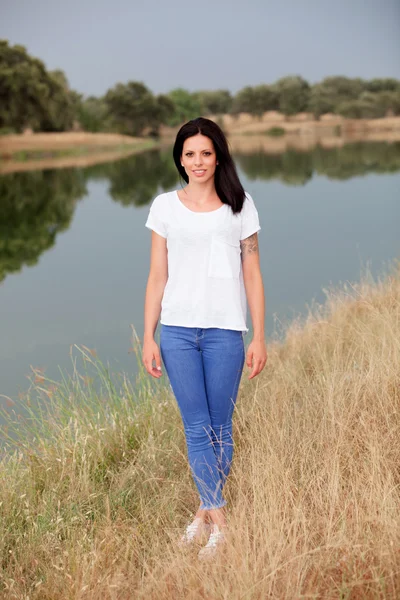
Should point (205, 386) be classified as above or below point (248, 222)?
below

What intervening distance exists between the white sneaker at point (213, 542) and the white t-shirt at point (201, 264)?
30.5 inches

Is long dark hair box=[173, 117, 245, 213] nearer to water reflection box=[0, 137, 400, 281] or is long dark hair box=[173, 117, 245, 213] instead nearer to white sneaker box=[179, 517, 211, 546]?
white sneaker box=[179, 517, 211, 546]

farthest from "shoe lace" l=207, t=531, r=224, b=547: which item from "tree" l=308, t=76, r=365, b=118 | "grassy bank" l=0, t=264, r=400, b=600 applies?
"tree" l=308, t=76, r=365, b=118

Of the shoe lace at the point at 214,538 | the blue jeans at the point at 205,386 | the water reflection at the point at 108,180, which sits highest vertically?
the blue jeans at the point at 205,386

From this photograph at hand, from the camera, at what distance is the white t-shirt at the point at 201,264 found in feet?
9.11

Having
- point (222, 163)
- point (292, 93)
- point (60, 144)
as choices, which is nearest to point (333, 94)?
point (292, 93)

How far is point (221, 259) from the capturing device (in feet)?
9.10

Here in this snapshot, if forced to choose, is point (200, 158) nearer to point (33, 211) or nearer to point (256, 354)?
point (256, 354)

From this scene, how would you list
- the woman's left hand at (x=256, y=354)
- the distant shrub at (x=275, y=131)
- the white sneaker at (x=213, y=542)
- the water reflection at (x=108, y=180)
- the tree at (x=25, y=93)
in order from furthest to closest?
the distant shrub at (x=275, y=131), the tree at (x=25, y=93), the water reflection at (x=108, y=180), the woman's left hand at (x=256, y=354), the white sneaker at (x=213, y=542)

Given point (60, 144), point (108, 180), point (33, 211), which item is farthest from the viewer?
point (60, 144)

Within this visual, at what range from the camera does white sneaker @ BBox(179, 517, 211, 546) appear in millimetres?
2837

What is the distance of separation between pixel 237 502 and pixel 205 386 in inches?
19.9

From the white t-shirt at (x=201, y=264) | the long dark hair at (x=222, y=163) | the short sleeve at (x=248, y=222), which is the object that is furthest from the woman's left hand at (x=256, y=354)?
the long dark hair at (x=222, y=163)

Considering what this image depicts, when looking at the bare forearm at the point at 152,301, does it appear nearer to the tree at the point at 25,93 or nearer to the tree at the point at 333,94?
the tree at the point at 25,93
